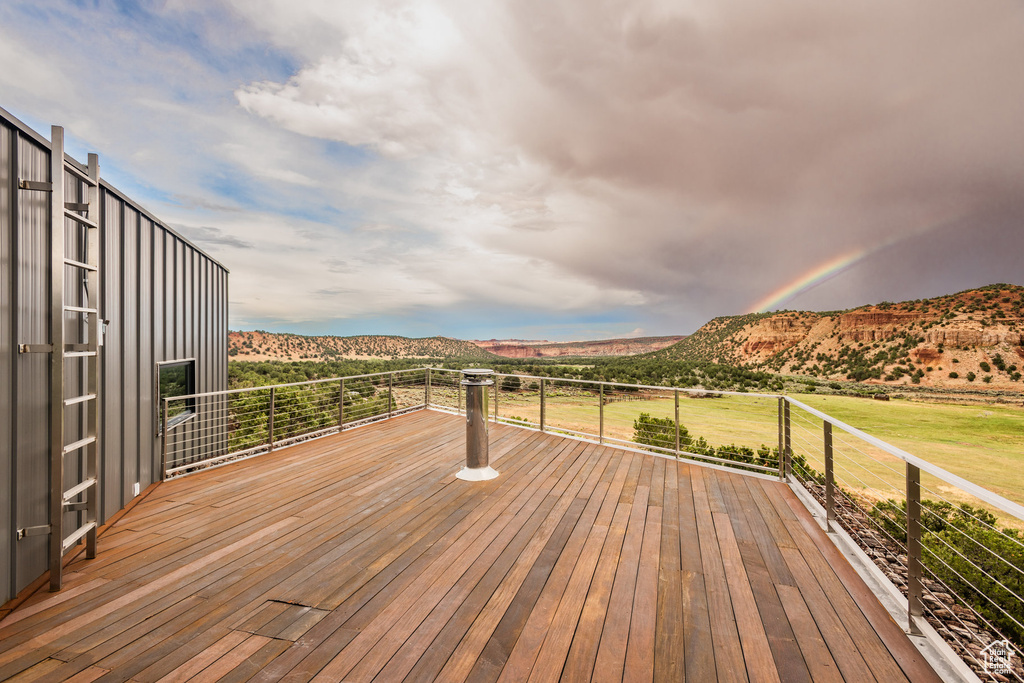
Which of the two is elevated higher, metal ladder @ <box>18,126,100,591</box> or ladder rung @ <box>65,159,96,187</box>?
ladder rung @ <box>65,159,96,187</box>

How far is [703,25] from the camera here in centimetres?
1002

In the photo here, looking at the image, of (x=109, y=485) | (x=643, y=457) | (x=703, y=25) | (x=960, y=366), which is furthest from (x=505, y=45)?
(x=960, y=366)

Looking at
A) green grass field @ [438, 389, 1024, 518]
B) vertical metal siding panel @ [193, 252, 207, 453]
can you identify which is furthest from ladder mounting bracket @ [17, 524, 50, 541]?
green grass field @ [438, 389, 1024, 518]

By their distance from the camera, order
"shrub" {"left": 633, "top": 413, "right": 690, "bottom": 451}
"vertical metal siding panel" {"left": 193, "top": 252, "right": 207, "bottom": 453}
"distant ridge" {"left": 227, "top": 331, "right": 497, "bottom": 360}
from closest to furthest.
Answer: "vertical metal siding panel" {"left": 193, "top": 252, "right": 207, "bottom": 453}
"shrub" {"left": 633, "top": 413, "right": 690, "bottom": 451}
"distant ridge" {"left": 227, "top": 331, "right": 497, "bottom": 360}

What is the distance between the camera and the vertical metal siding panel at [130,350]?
343 centimetres

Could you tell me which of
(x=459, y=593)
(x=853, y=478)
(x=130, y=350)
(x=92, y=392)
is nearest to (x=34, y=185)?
(x=92, y=392)

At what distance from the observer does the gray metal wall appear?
6.42 ft

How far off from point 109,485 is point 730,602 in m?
4.52

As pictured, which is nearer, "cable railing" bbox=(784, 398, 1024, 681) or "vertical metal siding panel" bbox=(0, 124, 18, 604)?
"cable railing" bbox=(784, 398, 1024, 681)

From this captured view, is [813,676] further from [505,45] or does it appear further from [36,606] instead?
[505,45]

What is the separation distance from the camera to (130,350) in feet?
12.0

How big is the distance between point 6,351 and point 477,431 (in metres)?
3.19

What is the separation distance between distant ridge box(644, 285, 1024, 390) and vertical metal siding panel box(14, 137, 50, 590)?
48.0 m

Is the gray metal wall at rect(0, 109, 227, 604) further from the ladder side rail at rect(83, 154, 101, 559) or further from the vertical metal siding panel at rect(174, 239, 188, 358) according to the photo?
the ladder side rail at rect(83, 154, 101, 559)
